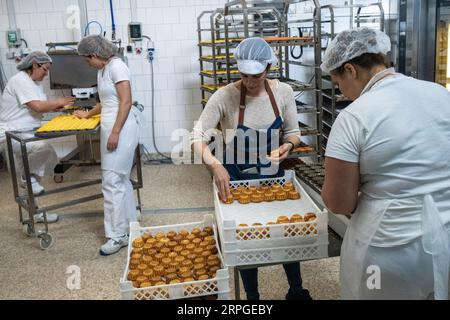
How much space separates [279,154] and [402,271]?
0.88m

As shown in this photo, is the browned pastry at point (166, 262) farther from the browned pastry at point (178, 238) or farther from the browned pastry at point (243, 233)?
the browned pastry at point (243, 233)

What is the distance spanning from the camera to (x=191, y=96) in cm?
567

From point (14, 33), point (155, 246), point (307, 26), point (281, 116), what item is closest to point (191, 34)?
point (307, 26)

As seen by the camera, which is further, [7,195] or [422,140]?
[7,195]

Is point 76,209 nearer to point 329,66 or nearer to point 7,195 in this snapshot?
point 7,195

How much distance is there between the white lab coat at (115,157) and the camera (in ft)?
9.69

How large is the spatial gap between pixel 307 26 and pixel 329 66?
431cm

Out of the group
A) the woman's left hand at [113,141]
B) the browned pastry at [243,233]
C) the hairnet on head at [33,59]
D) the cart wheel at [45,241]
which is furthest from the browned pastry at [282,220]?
the hairnet on head at [33,59]

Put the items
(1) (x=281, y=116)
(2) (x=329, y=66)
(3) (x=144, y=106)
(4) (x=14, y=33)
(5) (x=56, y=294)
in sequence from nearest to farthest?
1. (2) (x=329, y=66)
2. (1) (x=281, y=116)
3. (5) (x=56, y=294)
4. (4) (x=14, y=33)
5. (3) (x=144, y=106)

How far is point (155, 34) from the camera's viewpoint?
5453 millimetres

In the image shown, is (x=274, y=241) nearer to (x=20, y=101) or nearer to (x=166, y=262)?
(x=166, y=262)

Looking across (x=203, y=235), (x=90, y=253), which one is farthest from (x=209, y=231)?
(x=90, y=253)

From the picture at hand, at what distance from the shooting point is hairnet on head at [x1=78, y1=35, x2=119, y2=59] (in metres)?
2.90

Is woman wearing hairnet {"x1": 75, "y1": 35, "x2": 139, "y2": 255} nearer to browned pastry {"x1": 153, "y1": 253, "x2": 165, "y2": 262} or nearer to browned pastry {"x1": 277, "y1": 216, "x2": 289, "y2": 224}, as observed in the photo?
browned pastry {"x1": 153, "y1": 253, "x2": 165, "y2": 262}
